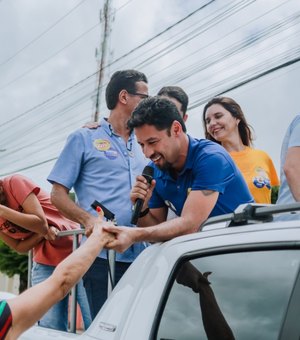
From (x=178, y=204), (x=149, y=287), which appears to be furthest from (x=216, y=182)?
(x=149, y=287)

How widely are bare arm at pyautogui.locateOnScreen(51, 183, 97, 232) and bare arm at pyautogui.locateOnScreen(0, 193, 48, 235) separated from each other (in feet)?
1.10

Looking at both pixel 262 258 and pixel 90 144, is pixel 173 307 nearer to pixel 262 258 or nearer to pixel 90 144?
pixel 262 258

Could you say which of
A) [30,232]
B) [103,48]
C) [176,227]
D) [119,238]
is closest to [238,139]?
[30,232]

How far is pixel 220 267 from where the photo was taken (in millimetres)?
2104

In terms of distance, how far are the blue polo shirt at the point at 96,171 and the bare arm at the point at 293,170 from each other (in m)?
1.04

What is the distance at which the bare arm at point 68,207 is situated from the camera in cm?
364

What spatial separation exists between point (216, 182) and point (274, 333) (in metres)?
1.25

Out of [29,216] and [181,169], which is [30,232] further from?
[181,169]

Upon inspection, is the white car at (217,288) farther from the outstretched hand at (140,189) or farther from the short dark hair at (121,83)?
the short dark hair at (121,83)

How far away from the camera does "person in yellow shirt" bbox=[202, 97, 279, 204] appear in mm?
4066

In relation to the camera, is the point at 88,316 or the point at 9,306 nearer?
the point at 9,306

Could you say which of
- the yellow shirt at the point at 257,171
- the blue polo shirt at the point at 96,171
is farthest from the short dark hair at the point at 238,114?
the blue polo shirt at the point at 96,171

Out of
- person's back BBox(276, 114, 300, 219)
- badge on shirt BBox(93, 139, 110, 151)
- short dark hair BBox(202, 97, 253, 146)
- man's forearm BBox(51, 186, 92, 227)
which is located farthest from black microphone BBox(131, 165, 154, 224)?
short dark hair BBox(202, 97, 253, 146)

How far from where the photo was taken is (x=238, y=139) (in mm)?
4367
